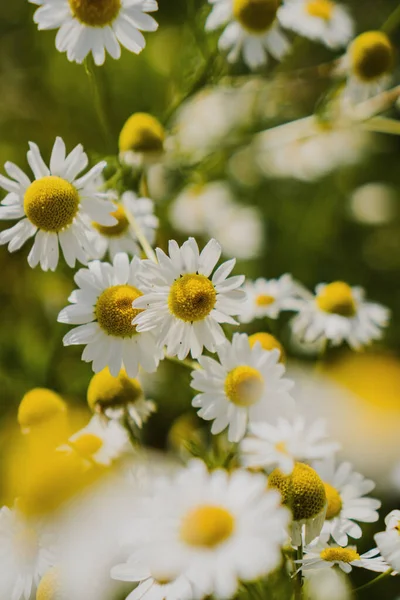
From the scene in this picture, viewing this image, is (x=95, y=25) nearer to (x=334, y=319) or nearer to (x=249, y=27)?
(x=249, y=27)

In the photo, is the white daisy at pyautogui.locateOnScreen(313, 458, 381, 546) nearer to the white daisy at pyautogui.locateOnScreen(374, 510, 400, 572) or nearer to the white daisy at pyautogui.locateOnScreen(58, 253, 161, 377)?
the white daisy at pyautogui.locateOnScreen(374, 510, 400, 572)

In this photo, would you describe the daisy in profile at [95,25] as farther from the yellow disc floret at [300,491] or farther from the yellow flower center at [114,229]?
the yellow disc floret at [300,491]

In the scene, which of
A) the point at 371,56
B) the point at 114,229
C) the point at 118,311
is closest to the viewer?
the point at 118,311

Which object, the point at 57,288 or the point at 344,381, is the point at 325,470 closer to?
the point at 344,381

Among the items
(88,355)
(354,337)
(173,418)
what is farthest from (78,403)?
(354,337)

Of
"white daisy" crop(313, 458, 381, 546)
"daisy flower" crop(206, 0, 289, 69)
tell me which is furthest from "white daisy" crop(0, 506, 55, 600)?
"daisy flower" crop(206, 0, 289, 69)

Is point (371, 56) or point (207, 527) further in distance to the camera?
point (371, 56)

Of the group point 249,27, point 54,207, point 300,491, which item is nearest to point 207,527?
point 300,491
